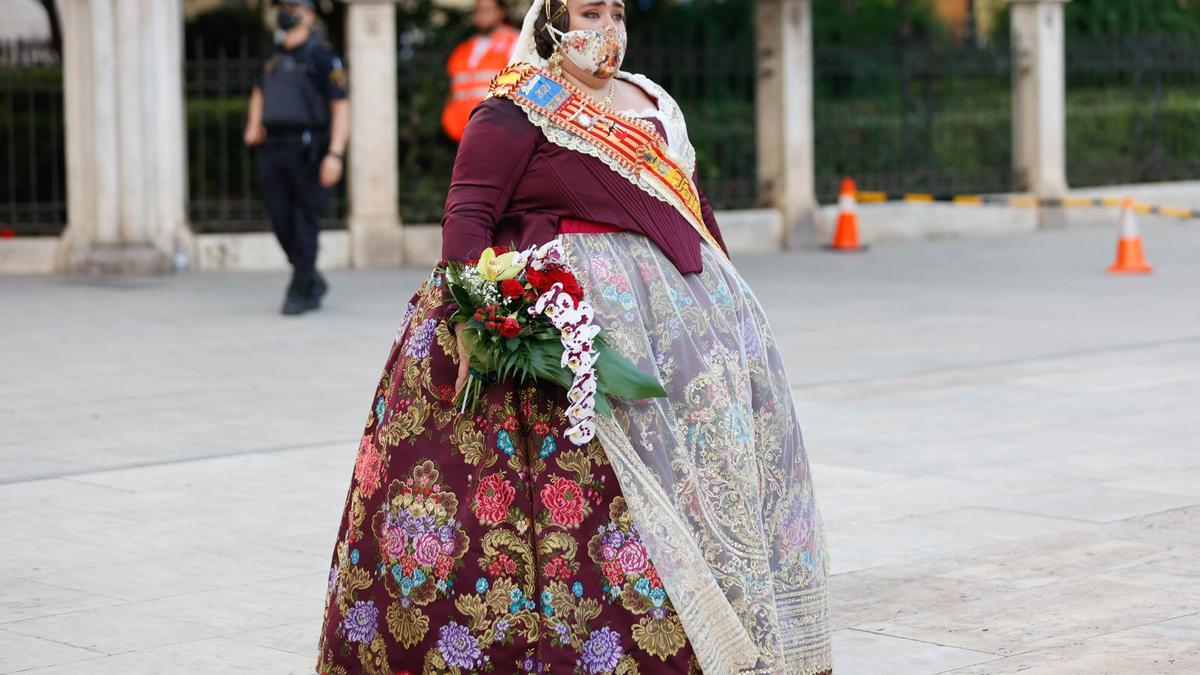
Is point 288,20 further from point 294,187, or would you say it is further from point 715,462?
point 715,462

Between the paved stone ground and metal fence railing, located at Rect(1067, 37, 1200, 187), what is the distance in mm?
7123

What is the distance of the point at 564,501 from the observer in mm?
4305

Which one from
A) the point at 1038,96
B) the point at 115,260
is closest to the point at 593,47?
the point at 115,260

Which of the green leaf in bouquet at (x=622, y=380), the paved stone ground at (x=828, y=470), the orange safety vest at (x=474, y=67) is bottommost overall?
the paved stone ground at (x=828, y=470)

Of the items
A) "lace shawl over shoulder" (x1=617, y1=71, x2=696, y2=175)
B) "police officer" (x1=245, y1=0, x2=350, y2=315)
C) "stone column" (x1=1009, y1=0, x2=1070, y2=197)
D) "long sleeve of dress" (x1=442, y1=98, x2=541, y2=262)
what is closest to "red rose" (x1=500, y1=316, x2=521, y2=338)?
"long sleeve of dress" (x1=442, y1=98, x2=541, y2=262)

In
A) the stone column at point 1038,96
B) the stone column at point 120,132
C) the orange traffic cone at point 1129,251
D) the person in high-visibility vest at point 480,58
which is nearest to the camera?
the person in high-visibility vest at point 480,58

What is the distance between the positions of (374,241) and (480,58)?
211 centimetres

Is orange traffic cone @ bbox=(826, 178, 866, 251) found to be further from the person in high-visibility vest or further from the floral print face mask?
the floral print face mask

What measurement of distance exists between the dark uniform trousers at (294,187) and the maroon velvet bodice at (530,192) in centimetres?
722

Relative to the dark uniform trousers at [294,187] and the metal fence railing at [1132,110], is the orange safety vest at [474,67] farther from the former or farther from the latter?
the metal fence railing at [1132,110]

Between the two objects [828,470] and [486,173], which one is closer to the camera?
[486,173]

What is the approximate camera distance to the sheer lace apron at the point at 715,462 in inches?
169

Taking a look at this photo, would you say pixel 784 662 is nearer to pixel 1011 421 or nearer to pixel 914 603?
pixel 914 603

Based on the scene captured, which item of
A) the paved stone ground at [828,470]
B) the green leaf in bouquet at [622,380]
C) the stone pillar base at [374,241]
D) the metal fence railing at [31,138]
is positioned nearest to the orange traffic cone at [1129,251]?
the paved stone ground at [828,470]
